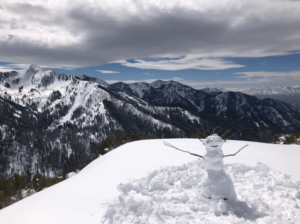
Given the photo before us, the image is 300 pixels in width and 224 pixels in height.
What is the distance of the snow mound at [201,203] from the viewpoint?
4.14m

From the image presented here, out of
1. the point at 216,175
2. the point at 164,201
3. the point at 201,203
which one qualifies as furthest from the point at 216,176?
the point at 164,201

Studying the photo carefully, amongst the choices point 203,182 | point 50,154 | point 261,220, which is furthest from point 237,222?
point 50,154

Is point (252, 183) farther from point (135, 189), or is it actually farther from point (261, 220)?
point (135, 189)

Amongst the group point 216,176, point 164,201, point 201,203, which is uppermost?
point 216,176

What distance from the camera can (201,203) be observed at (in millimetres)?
4703

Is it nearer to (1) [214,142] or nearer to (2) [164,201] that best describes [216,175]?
(1) [214,142]

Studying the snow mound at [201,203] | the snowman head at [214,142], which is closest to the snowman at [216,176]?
the snowman head at [214,142]

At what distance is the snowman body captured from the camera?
4.40 meters

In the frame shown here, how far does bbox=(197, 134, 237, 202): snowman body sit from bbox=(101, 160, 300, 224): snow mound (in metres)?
0.19

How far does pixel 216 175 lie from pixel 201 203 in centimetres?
96

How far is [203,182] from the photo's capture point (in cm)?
471

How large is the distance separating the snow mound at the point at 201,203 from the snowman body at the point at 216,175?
0.19 metres

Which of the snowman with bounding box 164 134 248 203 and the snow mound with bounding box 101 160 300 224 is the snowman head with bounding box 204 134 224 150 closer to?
the snowman with bounding box 164 134 248 203

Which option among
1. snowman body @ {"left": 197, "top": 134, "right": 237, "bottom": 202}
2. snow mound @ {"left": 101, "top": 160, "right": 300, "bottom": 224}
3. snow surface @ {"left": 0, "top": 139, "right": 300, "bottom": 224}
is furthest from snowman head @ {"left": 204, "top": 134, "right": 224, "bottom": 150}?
snow surface @ {"left": 0, "top": 139, "right": 300, "bottom": 224}
